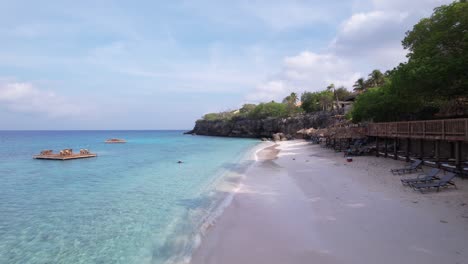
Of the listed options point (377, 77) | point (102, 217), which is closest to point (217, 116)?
point (377, 77)

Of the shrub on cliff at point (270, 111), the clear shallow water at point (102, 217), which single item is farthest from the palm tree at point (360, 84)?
the clear shallow water at point (102, 217)

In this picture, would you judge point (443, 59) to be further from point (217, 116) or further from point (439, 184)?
point (217, 116)

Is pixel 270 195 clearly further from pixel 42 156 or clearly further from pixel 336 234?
pixel 42 156

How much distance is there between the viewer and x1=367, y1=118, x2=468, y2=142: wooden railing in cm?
1302

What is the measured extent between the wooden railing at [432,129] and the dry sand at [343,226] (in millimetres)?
2404

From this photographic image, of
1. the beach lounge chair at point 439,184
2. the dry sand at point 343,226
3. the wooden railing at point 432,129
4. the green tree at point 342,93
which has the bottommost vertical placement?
the dry sand at point 343,226

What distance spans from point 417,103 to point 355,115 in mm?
10272

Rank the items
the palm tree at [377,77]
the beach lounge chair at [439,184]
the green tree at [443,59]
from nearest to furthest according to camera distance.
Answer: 1. the beach lounge chair at [439,184]
2. the green tree at [443,59]
3. the palm tree at [377,77]

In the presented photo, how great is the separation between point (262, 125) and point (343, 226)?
78.0 meters

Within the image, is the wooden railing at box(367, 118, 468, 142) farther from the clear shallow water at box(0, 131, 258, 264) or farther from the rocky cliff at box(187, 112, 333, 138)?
the rocky cliff at box(187, 112, 333, 138)

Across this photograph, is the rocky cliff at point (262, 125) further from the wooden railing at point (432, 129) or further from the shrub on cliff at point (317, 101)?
the wooden railing at point (432, 129)

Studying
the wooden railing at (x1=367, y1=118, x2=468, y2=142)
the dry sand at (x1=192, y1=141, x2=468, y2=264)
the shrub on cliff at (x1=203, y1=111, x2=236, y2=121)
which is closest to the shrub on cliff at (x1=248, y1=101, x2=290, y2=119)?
the shrub on cliff at (x1=203, y1=111, x2=236, y2=121)

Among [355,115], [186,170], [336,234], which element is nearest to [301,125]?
[355,115]

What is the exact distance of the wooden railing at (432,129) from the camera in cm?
1302
